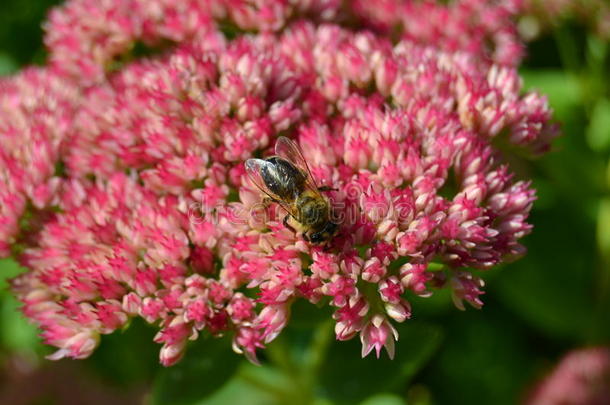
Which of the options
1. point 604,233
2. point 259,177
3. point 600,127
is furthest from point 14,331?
point 600,127

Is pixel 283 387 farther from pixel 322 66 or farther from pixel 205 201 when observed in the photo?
pixel 322 66

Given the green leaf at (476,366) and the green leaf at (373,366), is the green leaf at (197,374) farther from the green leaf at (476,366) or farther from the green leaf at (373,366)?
the green leaf at (476,366)

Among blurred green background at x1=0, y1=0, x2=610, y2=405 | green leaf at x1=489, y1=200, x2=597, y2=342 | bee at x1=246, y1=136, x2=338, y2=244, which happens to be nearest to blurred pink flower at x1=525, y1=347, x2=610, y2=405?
blurred green background at x1=0, y1=0, x2=610, y2=405

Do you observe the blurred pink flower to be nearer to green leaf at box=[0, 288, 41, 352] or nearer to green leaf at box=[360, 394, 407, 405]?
green leaf at box=[360, 394, 407, 405]

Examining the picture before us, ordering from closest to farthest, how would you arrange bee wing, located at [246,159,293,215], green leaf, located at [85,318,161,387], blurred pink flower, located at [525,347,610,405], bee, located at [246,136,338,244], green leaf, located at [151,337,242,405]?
bee, located at [246,136,338,244] < bee wing, located at [246,159,293,215] < green leaf, located at [151,337,242,405] < blurred pink flower, located at [525,347,610,405] < green leaf, located at [85,318,161,387]

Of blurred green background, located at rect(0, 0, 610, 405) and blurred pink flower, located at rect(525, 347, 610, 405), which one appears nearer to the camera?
blurred pink flower, located at rect(525, 347, 610, 405)
